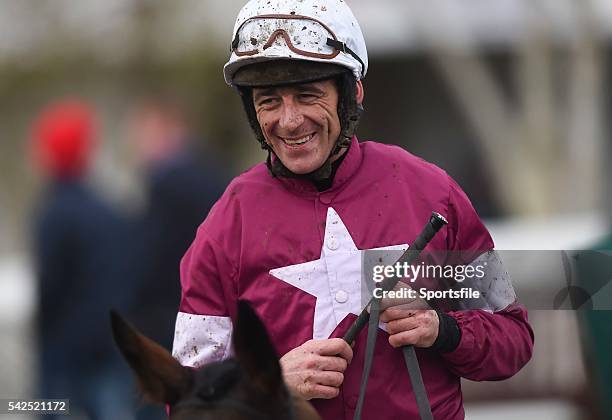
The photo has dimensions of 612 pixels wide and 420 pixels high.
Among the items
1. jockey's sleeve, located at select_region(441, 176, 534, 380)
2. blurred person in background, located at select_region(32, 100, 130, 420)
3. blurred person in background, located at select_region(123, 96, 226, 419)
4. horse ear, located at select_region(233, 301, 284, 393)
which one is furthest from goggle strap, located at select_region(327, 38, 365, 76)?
blurred person in background, located at select_region(32, 100, 130, 420)

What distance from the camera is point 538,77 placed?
54.9 feet

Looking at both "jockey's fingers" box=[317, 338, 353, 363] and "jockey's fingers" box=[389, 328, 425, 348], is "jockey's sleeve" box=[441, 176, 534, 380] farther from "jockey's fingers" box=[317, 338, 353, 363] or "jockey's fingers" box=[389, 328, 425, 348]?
"jockey's fingers" box=[317, 338, 353, 363]

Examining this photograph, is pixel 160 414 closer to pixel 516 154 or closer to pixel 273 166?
pixel 273 166

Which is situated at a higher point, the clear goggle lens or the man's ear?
the clear goggle lens

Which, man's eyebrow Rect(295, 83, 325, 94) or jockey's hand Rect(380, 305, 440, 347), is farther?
man's eyebrow Rect(295, 83, 325, 94)

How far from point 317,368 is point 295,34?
979mm

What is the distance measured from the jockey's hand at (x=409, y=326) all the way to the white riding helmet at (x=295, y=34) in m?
0.77

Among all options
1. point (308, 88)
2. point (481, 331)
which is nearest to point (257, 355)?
point (481, 331)

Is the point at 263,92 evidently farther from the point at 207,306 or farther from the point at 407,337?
the point at 407,337

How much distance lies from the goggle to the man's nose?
165 mm

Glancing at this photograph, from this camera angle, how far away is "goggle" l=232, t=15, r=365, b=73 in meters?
3.78

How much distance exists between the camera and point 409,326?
364 centimetres

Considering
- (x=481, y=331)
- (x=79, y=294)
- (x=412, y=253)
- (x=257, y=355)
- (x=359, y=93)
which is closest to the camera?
(x=257, y=355)

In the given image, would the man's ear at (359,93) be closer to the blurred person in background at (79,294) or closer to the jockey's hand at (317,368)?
the jockey's hand at (317,368)
